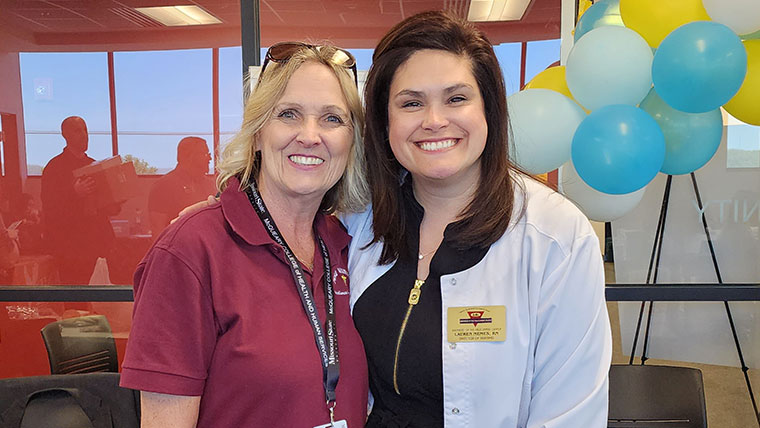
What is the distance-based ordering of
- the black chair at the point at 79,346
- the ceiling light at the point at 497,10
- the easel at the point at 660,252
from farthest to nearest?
the ceiling light at the point at 497,10 < the easel at the point at 660,252 < the black chair at the point at 79,346

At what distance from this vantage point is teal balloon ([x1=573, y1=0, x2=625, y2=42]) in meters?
→ 2.75

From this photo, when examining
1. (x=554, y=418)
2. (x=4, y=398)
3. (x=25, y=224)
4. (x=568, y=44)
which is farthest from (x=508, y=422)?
(x=25, y=224)

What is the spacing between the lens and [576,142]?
2363 millimetres

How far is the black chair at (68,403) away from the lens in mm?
2295

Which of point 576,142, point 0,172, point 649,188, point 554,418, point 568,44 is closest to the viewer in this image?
point 554,418

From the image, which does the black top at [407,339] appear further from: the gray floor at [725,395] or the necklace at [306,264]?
the gray floor at [725,395]

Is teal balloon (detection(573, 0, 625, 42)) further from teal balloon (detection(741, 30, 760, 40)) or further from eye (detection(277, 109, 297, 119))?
eye (detection(277, 109, 297, 119))

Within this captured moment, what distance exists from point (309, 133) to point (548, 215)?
2.03 ft

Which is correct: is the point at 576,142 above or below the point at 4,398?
above

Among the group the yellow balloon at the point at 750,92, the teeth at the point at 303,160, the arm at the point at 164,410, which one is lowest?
the arm at the point at 164,410

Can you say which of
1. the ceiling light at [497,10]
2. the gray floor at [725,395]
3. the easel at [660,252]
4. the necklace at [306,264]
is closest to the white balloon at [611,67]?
the necklace at [306,264]

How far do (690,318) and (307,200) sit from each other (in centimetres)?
319

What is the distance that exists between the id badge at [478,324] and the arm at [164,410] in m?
0.61

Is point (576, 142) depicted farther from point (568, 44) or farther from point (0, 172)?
point (0, 172)
